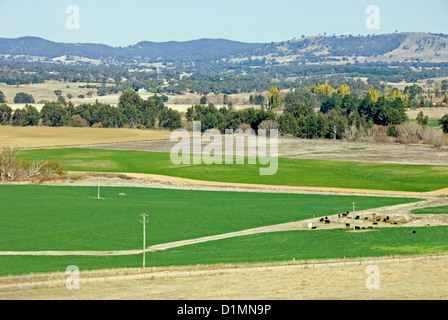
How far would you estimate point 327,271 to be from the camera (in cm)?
4069

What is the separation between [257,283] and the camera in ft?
123

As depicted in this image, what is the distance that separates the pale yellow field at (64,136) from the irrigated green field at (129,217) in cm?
4507

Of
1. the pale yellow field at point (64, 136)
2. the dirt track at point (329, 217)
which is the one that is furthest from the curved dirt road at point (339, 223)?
the pale yellow field at point (64, 136)

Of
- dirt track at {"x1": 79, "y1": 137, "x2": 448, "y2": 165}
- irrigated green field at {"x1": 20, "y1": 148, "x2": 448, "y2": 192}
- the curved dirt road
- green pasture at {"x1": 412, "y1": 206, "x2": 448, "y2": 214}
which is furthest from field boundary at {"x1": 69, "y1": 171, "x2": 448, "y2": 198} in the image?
dirt track at {"x1": 79, "y1": 137, "x2": 448, "y2": 165}

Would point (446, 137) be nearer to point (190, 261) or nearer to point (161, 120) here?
point (161, 120)

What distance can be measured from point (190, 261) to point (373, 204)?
2763 centimetres

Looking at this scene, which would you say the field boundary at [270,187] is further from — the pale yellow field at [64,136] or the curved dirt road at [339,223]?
the pale yellow field at [64,136]

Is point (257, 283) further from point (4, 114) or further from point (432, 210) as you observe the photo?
point (4, 114)

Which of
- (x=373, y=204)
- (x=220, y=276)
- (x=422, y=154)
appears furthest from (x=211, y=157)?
(x=220, y=276)

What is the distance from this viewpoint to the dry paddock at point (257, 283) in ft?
114

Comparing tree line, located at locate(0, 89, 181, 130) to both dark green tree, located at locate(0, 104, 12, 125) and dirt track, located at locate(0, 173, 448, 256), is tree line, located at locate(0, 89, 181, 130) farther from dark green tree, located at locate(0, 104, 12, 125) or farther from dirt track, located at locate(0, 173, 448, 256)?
dirt track, located at locate(0, 173, 448, 256)
